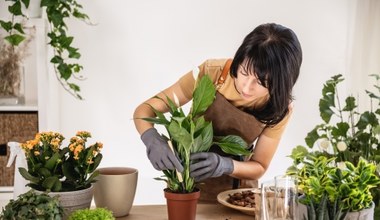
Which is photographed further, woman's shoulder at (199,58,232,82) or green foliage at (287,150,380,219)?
woman's shoulder at (199,58,232,82)

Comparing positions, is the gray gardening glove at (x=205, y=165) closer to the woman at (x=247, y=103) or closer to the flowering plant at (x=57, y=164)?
the woman at (x=247, y=103)

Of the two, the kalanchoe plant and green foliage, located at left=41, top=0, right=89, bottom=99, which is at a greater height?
green foliage, located at left=41, top=0, right=89, bottom=99

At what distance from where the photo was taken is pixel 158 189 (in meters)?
2.94

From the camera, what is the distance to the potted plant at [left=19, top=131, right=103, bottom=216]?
4.11 feet

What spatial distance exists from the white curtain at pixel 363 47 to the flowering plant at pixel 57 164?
200 cm

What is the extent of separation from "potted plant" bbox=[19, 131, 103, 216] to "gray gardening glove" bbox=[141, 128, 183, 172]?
17 cm

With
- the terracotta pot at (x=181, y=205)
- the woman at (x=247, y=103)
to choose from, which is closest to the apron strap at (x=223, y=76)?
the woman at (x=247, y=103)

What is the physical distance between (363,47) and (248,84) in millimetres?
1558

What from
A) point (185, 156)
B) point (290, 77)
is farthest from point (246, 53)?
point (185, 156)

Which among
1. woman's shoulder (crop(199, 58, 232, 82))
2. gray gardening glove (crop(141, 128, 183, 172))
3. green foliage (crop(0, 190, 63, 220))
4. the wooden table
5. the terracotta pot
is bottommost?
the wooden table

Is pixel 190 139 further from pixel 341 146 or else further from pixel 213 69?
pixel 341 146

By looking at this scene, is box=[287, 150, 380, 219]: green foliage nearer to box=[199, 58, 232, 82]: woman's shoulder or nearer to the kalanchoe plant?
the kalanchoe plant

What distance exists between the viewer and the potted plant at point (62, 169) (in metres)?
1.25

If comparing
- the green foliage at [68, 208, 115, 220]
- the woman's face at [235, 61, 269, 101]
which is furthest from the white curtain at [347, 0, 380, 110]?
the green foliage at [68, 208, 115, 220]
